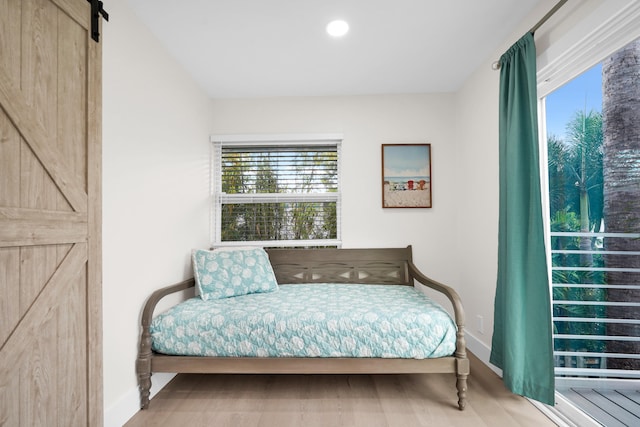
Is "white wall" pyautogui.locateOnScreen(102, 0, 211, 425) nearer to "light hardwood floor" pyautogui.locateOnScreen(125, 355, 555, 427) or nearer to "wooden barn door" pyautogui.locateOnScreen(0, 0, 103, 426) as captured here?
"wooden barn door" pyautogui.locateOnScreen(0, 0, 103, 426)

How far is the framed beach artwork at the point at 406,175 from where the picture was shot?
3191 mm

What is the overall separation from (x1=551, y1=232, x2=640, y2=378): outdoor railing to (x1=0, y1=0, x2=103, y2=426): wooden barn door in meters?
2.66

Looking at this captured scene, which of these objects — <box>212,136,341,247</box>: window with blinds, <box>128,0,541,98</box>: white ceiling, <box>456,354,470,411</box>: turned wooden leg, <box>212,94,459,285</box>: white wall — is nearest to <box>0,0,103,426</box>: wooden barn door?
<box>128,0,541,98</box>: white ceiling

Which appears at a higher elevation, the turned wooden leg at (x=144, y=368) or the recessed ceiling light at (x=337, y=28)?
the recessed ceiling light at (x=337, y=28)

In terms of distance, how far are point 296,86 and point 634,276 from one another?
274 centimetres

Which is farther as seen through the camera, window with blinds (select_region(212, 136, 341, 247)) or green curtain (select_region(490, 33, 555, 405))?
window with blinds (select_region(212, 136, 341, 247))

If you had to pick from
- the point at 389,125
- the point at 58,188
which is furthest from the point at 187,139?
the point at 389,125

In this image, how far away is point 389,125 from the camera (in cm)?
324

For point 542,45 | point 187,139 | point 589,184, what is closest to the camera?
point 589,184

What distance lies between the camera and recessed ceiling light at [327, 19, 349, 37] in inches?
82.7

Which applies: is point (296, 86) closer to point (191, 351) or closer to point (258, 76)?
point (258, 76)

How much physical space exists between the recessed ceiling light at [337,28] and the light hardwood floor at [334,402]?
2437 millimetres

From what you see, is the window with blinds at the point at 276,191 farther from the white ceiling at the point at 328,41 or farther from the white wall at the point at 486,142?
the white wall at the point at 486,142

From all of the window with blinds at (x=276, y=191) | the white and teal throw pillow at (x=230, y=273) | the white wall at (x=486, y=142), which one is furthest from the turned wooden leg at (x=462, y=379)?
the window with blinds at (x=276, y=191)
